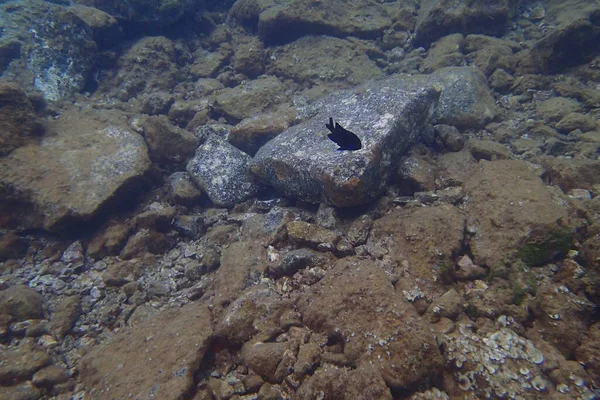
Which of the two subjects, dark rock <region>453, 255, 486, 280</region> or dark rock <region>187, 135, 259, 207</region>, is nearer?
dark rock <region>453, 255, 486, 280</region>

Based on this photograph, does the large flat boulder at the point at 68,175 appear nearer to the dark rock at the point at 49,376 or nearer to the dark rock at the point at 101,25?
the dark rock at the point at 49,376

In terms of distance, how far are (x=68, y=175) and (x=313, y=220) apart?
13.5 ft

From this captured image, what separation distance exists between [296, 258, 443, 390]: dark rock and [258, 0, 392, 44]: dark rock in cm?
770

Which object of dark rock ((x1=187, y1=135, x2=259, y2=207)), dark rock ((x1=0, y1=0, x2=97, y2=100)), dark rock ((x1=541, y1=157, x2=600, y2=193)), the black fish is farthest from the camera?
dark rock ((x1=0, y1=0, x2=97, y2=100))

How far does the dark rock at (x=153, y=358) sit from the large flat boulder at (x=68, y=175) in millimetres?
2340

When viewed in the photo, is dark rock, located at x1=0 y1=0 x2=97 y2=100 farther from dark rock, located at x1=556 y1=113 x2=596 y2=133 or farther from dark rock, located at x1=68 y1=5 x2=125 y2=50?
dark rock, located at x1=556 y1=113 x2=596 y2=133

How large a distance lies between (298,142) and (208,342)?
2956 millimetres

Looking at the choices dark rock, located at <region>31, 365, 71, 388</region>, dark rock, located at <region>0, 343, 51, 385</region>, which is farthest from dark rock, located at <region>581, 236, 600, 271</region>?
dark rock, located at <region>0, 343, 51, 385</region>

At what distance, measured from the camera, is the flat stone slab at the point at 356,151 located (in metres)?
3.93

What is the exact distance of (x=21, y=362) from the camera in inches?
132

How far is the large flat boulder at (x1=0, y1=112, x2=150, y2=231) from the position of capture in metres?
4.84

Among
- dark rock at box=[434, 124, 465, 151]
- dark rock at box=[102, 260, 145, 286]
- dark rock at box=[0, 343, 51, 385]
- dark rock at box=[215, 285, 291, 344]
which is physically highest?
dark rock at box=[434, 124, 465, 151]

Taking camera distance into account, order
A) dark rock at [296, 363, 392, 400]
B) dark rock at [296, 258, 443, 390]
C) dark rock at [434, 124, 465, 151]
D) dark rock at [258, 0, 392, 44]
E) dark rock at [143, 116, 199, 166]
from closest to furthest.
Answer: dark rock at [296, 363, 392, 400] → dark rock at [296, 258, 443, 390] → dark rock at [434, 124, 465, 151] → dark rock at [143, 116, 199, 166] → dark rock at [258, 0, 392, 44]

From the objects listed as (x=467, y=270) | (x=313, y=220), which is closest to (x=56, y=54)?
(x=313, y=220)
